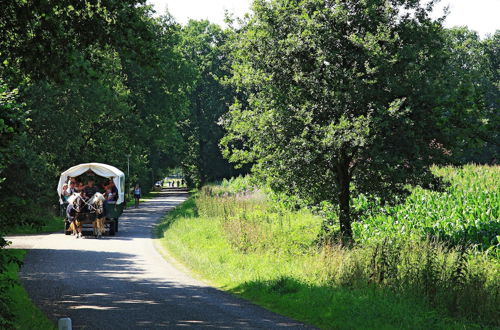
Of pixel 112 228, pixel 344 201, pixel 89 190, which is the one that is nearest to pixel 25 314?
pixel 344 201

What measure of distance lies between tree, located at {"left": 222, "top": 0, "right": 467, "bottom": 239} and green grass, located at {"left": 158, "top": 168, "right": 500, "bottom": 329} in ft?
6.59

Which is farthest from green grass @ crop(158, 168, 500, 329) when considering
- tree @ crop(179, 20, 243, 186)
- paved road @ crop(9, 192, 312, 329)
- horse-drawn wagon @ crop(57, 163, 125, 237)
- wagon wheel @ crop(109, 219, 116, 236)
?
tree @ crop(179, 20, 243, 186)

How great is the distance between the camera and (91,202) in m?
24.1

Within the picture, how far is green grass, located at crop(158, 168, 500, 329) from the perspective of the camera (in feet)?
31.5

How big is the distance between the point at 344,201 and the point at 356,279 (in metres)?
4.30

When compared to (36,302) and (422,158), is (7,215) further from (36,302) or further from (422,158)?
(422,158)

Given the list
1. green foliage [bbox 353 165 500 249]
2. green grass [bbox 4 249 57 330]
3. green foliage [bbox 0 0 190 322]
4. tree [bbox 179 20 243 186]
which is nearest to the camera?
green grass [bbox 4 249 57 330]

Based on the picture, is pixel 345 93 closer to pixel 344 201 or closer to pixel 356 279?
pixel 344 201

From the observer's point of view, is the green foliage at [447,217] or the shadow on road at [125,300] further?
the green foliage at [447,217]

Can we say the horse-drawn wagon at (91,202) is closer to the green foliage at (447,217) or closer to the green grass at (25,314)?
the green foliage at (447,217)

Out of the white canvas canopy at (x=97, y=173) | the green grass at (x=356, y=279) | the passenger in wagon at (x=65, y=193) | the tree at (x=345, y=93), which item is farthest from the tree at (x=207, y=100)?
the tree at (x=345, y=93)

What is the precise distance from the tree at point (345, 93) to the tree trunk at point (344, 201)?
34 mm

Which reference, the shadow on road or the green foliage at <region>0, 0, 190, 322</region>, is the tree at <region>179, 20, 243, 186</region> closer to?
the green foliage at <region>0, 0, 190, 322</region>

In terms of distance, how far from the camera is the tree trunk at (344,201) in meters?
15.8
